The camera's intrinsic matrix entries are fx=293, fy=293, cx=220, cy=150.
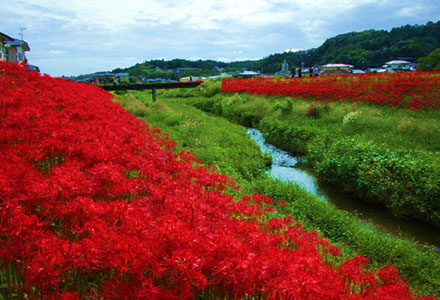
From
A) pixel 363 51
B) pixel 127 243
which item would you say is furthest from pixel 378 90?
pixel 363 51

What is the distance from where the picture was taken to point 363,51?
259 ft

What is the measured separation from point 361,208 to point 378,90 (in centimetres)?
1032

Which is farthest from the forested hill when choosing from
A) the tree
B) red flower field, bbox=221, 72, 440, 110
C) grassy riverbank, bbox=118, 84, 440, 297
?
grassy riverbank, bbox=118, 84, 440, 297

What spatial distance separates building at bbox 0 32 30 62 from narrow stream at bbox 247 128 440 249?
2319cm

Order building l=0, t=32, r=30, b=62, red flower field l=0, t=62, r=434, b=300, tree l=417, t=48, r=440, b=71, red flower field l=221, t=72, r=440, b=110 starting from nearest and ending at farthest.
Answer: red flower field l=0, t=62, r=434, b=300 → red flower field l=221, t=72, r=440, b=110 → building l=0, t=32, r=30, b=62 → tree l=417, t=48, r=440, b=71

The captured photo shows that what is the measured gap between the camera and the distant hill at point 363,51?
64125mm

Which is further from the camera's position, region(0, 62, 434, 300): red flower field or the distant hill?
the distant hill

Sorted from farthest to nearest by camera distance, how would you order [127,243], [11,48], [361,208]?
[11,48]
[361,208]
[127,243]

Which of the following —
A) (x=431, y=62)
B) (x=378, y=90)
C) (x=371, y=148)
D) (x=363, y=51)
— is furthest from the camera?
(x=363, y=51)

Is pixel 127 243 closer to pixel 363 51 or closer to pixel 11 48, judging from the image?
pixel 11 48

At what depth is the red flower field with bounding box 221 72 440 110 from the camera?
44.0ft

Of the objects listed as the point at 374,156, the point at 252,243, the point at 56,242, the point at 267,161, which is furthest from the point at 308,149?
the point at 56,242

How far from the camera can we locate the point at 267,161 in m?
11.2

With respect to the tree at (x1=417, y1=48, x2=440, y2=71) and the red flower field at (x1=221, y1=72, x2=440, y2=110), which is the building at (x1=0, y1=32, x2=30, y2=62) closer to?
the red flower field at (x1=221, y1=72, x2=440, y2=110)
